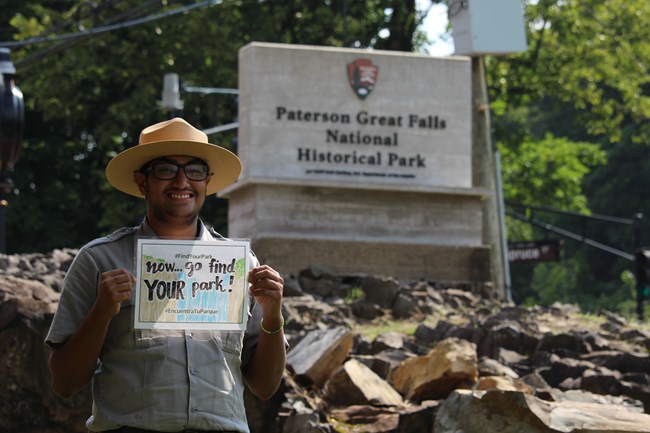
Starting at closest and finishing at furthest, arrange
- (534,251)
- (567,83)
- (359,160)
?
1. (359,160)
2. (534,251)
3. (567,83)

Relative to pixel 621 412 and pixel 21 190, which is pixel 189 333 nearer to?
pixel 621 412

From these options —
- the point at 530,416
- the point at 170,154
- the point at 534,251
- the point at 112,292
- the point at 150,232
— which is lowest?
the point at 530,416

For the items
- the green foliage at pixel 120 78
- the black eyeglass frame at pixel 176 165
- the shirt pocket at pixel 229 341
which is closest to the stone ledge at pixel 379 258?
the black eyeglass frame at pixel 176 165

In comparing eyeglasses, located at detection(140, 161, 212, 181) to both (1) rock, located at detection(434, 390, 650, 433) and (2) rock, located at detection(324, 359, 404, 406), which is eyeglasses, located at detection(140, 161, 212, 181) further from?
(2) rock, located at detection(324, 359, 404, 406)

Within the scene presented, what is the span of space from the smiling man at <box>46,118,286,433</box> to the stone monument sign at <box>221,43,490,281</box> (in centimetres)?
1344

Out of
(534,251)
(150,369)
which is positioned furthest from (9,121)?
(534,251)

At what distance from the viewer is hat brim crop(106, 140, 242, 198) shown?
509 centimetres

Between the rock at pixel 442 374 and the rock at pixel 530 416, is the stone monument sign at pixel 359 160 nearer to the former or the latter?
the rock at pixel 442 374

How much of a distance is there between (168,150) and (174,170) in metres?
0.08

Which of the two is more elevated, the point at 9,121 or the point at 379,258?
the point at 9,121

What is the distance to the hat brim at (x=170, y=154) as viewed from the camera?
509 cm

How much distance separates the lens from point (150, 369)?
486 centimetres

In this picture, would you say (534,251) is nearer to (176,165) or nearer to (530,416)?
(530,416)

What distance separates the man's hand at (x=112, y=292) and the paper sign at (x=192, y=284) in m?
0.12
